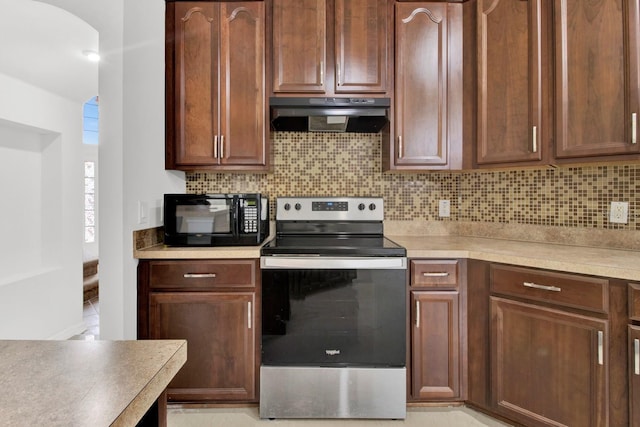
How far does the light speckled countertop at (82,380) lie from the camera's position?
0.43 metres

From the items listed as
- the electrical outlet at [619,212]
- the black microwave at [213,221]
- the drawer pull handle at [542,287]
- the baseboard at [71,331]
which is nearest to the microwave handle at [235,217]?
the black microwave at [213,221]

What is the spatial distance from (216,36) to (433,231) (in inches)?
74.5

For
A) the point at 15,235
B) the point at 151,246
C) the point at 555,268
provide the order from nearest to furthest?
the point at 555,268 < the point at 151,246 < the point at 15,235

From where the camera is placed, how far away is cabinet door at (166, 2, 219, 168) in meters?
1.99

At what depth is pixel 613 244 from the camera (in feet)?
5.79

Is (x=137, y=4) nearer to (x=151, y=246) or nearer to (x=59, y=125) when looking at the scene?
(x=151, y=246)

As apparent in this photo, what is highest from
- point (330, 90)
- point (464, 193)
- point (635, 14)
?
point (635, 14)

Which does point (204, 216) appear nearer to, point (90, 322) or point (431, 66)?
point (431, 66)

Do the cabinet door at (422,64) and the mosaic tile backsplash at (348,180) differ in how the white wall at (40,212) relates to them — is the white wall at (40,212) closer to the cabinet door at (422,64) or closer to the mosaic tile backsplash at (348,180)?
the mosaic tile backsplash at (348,180)

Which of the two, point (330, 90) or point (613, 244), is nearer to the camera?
point (613, 244)

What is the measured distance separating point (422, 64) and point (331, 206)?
1.04m

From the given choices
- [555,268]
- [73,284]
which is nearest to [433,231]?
[555,268]

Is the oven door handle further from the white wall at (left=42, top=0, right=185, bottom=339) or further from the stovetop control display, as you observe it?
the white wall at (left=42, top=0, right=185, bottom=339)

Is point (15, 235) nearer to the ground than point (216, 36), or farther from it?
nearer to the ground
